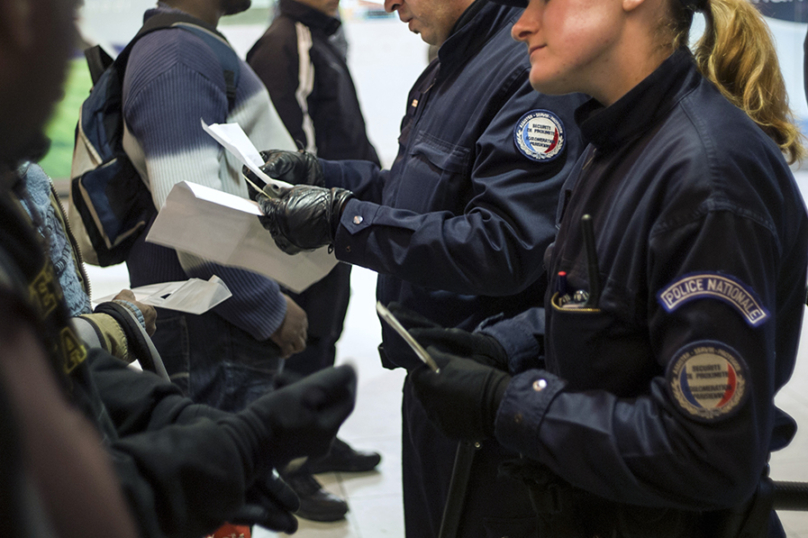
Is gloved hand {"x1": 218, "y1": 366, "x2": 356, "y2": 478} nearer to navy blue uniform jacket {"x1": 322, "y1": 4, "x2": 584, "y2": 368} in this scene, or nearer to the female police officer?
the female police officer

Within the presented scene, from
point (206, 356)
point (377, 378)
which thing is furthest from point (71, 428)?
point (377, 378)

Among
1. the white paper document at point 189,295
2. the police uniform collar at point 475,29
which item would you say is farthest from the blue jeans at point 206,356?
the police uniform collar at point 475,29

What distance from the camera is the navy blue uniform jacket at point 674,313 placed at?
0.83m

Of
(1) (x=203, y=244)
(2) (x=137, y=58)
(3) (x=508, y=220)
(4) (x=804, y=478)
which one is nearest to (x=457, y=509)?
(3) (x=508, y=220)

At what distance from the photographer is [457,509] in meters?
1.26

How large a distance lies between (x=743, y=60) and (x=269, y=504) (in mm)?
874

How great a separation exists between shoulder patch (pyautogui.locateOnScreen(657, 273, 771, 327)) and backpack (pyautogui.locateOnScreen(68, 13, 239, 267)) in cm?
110

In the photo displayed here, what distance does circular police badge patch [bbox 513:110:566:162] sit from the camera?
129cm

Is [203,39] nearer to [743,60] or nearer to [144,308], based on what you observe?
[144,308]

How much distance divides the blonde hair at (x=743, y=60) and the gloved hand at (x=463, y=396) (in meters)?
0.52

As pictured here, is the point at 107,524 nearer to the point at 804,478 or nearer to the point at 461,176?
the point at 461,176

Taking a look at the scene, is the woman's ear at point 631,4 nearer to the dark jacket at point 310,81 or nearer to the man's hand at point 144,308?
the man's hand at point 144,308

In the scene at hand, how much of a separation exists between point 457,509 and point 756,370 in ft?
2.00

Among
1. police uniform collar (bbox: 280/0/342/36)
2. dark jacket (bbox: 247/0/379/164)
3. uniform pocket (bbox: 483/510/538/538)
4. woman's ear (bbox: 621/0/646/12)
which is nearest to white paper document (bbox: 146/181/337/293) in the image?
uniform pocket (bbox: 483/510/538/538)
